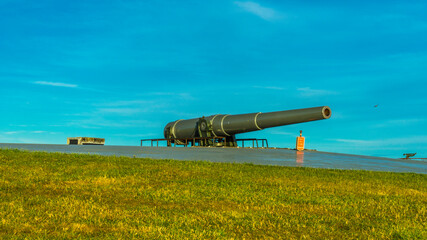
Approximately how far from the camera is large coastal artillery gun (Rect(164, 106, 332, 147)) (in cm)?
2379

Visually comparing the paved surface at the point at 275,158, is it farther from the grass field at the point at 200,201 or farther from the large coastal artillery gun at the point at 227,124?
the large coastal artillery gun at the point at 227,124

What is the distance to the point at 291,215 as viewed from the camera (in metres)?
7.42

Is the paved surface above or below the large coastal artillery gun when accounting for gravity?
below

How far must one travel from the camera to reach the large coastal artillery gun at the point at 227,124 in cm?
2379

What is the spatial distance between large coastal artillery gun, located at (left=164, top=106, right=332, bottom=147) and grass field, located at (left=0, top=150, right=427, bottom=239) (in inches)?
393

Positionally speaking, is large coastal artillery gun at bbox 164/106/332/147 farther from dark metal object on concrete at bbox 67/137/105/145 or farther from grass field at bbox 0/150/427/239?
dark metal object on concrete at bbox 67/137/105/145

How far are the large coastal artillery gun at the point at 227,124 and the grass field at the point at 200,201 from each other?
32.8 ft

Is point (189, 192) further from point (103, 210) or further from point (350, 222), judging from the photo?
point (350, 222)

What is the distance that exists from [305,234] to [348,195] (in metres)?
4.05

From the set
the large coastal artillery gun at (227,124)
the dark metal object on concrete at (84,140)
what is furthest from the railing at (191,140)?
the dark metal object on concrete at (84,140)

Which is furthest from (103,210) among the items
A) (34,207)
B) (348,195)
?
(348,195)

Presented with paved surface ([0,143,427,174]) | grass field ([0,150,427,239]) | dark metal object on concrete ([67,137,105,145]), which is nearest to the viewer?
grass field ([0,150,427,239])

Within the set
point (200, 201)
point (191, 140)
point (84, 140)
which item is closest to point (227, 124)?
point (191, 140)

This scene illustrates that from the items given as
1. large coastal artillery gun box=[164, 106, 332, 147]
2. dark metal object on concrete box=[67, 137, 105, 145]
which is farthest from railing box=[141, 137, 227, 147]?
dark metal object on concrete box=[67, 137, 105, 145]
